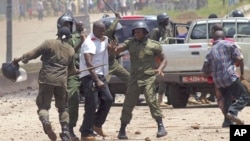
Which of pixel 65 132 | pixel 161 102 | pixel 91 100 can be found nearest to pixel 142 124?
pixel 91 100

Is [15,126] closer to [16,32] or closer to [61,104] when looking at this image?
[61,104]

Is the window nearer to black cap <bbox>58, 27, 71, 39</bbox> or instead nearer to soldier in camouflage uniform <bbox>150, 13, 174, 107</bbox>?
soldier in camouflage uniform <bbox>150, 13, 174, 107</bbox>

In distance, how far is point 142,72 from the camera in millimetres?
13398

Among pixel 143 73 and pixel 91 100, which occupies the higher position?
pixel 143 73

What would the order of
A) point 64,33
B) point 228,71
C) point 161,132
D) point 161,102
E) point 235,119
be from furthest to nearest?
point 161,102
point 228,71
point 235,119
point 161,132
point 64,33

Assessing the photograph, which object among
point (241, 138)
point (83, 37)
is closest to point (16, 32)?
point (83, 37)

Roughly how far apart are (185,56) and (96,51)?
528 cm

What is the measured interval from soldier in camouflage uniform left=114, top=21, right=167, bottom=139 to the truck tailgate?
4.54m

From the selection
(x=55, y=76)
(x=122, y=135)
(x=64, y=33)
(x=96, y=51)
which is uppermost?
(x=64, y=33)

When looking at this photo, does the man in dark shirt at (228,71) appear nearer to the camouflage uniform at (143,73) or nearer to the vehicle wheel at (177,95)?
the camouflage uniform at (143,73)

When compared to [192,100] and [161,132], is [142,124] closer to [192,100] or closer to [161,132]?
[161,132]

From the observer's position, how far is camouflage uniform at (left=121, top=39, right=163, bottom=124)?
43.9 feet

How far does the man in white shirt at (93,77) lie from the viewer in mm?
12992

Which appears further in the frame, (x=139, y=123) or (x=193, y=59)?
(x=193, y=59)
